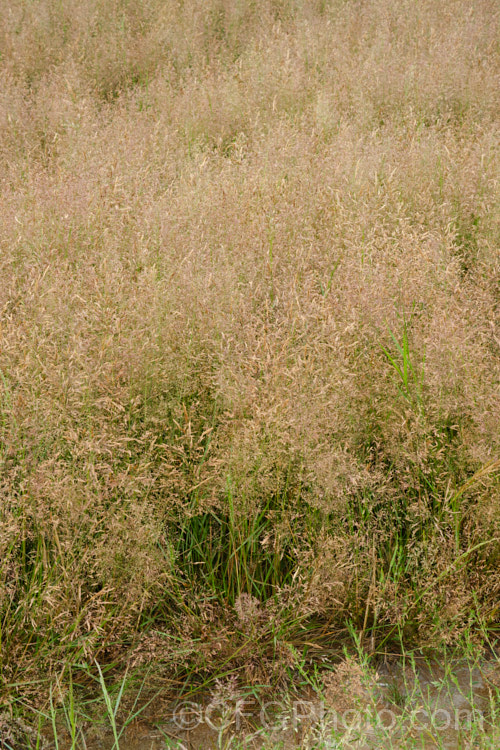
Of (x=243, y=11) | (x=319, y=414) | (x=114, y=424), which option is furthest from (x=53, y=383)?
→ (x=243, y=11)

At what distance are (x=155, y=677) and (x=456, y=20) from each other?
5173mm

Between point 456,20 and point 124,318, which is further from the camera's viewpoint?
point 456,20

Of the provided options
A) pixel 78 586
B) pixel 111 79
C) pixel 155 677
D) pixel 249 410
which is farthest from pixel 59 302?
pixel 111 79

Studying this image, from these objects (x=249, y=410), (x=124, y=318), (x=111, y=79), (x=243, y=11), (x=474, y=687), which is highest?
Answer: (x=243, y=11)

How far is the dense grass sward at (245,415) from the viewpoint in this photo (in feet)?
5.49

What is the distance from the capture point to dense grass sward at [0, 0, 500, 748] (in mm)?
1674

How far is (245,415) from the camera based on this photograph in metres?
1.91

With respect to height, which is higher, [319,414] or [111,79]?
[111,79]

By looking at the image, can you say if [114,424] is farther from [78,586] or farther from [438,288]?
[438,288]

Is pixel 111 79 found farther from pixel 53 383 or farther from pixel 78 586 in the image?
pixel 78 586

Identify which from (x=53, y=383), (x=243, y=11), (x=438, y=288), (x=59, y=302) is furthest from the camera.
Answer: (x=243, y=11)

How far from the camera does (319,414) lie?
5.91ft

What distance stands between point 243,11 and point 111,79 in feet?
4.64

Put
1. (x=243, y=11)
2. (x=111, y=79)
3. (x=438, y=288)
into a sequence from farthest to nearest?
1. (x=243, y=11)
2. (x=111, y=79)
3. (x=438, y=288)
